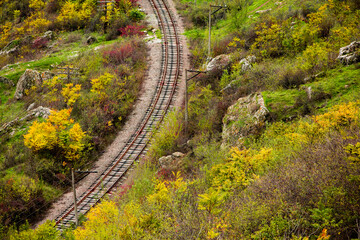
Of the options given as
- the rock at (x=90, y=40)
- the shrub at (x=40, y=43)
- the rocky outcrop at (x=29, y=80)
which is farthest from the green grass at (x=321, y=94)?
the shrub at (x=40, y=43)

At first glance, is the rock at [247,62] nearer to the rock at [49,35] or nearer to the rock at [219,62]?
the rock at [219,62]

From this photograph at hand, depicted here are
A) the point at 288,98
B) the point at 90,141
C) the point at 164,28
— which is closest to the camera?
the point at 288,98

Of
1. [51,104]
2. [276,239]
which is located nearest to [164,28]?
[51,104]

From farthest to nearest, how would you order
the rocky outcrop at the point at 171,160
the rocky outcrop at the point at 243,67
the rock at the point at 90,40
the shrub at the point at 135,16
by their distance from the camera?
the shrub at the point at 135,16, the rock at the point at 90,40, the rocky outcrop at the point at 243,67, the rocky outcrop at the point at 171,160

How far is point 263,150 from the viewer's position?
11.9m

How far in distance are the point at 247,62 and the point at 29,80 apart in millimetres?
21708

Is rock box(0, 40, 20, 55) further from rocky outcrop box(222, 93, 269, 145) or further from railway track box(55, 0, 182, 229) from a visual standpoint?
rocky outcrop box(222, 93, 269, 145)

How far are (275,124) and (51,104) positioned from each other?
67.8 feet

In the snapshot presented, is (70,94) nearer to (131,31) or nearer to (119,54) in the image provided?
(119,54)

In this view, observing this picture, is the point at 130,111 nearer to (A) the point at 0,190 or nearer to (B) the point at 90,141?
(B) the point at 90,141

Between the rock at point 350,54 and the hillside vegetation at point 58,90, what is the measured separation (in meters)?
17.8

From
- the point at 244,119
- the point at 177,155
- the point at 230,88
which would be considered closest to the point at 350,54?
the point at 244,119

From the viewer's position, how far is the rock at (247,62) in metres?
23.4

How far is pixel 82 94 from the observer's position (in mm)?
27922
